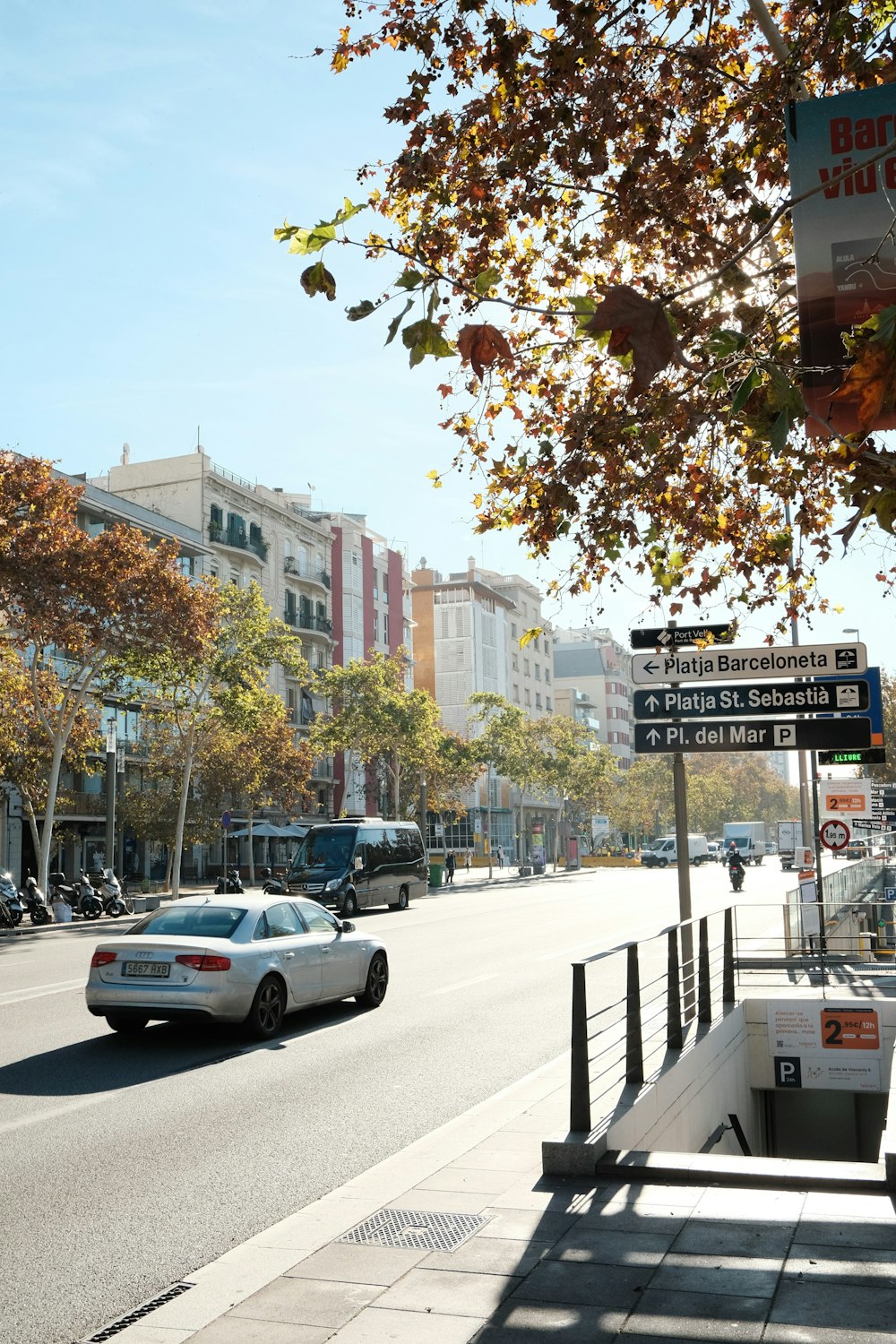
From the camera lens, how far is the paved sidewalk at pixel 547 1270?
4.22 m

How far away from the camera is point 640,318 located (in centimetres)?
362

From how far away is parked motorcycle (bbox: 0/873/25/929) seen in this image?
28.0 metres

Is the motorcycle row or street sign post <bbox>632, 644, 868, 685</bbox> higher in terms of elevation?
street sign post <bbox>632, 644, 868, 685</bbox>

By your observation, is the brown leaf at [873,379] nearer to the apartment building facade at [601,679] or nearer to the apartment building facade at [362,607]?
the apartment building facade at [362,607]

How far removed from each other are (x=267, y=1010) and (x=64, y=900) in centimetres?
2016

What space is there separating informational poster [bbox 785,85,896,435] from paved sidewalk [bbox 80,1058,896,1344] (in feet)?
9.60

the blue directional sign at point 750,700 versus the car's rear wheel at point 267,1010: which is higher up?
the blue directional sign at point 750,700

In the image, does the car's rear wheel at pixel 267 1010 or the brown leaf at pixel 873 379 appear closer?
the brown leaf at pixel 873 379

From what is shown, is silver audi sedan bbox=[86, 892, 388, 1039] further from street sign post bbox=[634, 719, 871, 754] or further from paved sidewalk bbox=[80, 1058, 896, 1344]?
paved sidewalk bbox=[80, 1058, 896, 1344]

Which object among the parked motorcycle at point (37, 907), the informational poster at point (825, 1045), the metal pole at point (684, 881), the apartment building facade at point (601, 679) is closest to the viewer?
the metal pole at point (684, 881)

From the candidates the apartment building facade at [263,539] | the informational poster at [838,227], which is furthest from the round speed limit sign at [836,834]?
the apartment building facade at [263,539]

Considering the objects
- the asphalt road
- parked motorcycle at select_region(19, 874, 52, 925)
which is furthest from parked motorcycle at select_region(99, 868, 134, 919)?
the asphalt road

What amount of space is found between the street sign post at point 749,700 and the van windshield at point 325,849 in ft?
78.9

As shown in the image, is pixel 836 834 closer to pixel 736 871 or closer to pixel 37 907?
pixel 37 907
